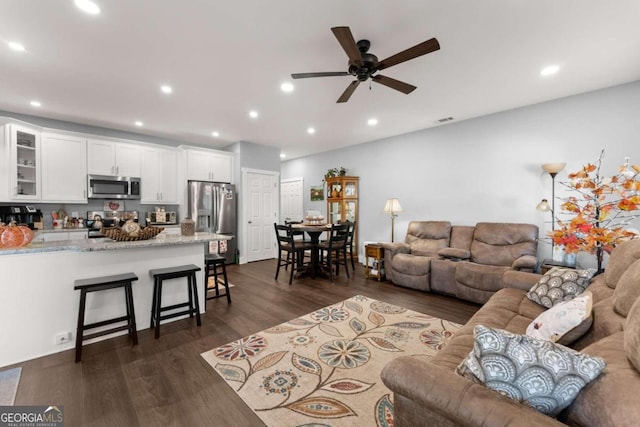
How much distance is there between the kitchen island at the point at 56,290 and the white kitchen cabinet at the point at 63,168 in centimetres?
264

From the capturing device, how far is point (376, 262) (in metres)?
4.57

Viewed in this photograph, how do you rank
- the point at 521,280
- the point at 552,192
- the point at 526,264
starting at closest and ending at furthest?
1. the point at 521,280
2. the point at 526,264
3. the point at 552,192

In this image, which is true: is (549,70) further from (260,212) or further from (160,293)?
(260,212)

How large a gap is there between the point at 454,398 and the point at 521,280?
2205mm

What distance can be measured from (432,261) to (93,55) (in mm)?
4696

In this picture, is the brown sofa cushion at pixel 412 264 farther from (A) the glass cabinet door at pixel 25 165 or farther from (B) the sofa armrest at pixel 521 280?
(A) the glass cabinet door at pixel 25 165

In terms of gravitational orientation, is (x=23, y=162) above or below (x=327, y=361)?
above

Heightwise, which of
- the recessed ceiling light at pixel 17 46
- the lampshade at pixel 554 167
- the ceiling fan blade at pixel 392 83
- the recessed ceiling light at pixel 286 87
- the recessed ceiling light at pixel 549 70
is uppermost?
the recessed ceiling light at pixel 549 70

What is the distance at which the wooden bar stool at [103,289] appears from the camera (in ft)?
7.14

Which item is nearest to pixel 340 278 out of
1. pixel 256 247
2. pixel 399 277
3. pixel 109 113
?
pixel 399 277

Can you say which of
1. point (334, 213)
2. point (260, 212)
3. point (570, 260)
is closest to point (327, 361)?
point (570, 260)

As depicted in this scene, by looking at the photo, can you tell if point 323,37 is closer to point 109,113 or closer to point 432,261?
point 432,261

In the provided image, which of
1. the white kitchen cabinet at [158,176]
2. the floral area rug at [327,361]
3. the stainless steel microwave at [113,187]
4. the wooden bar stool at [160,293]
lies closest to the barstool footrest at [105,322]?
the wooden bar stool at [160,293]

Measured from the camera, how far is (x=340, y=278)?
473 cm
